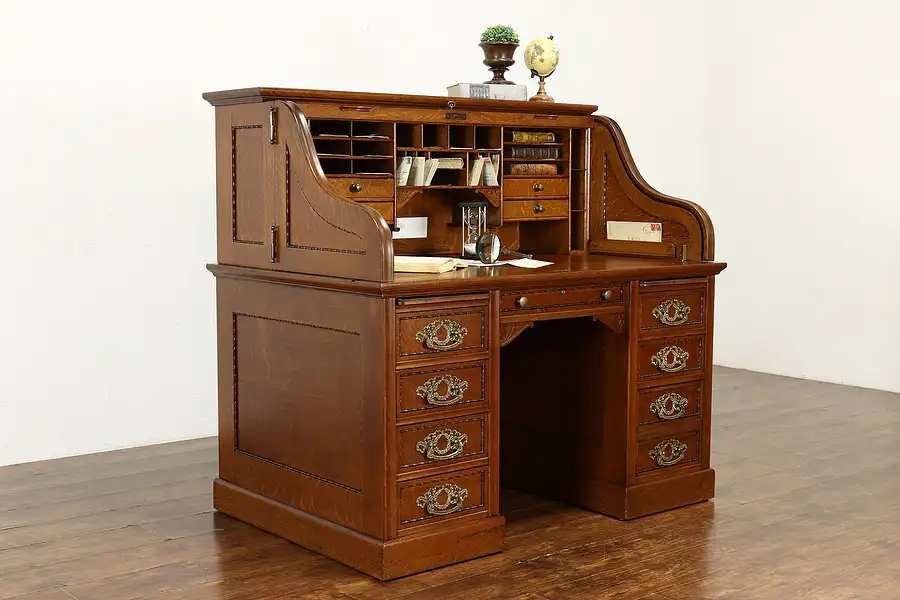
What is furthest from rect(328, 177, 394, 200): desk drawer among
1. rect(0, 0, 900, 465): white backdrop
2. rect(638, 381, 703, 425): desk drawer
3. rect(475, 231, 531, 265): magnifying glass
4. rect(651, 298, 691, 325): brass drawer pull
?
rect(0, 0, 900, 465): white backdrop

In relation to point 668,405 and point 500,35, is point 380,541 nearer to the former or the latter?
point 668,405

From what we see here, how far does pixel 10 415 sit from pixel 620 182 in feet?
7.75

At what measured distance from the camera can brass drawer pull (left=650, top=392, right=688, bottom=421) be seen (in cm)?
357

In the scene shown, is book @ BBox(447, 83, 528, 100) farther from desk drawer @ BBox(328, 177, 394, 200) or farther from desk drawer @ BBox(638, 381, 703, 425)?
desk drawer @ BBox(638, 381, 703, 425)

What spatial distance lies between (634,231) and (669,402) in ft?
2.11

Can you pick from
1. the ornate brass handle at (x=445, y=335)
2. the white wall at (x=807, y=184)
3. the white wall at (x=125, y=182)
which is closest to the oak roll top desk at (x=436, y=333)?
the ornate brass handle at (x=445, y=335)

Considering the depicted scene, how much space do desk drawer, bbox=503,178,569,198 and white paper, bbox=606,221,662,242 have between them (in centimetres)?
21

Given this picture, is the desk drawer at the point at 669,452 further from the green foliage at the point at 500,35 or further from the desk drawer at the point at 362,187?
the green foliage at the point at 500,35

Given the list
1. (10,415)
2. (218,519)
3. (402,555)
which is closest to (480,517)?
(402,555)

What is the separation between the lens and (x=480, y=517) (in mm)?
3148

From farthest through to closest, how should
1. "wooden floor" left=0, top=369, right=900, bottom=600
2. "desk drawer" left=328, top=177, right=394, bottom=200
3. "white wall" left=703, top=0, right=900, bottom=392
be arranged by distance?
"white wall" left=703, top=0, right=900, bottom=392, "desk drawer" left=328, top=177, right=394, bottom=200, "wooden floor" left=0, top=369, right=900, bottom=600

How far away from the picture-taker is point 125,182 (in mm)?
4262

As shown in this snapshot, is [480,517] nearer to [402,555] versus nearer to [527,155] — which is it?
[402,555]

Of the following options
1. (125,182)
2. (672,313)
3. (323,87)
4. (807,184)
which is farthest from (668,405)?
(807,184)
